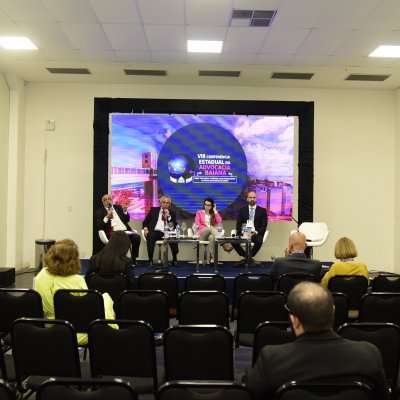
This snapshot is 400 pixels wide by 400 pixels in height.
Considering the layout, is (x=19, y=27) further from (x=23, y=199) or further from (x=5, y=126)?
(x=23, y=199)

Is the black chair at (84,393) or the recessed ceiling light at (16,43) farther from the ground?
the recessed ceiling light at (16,43)

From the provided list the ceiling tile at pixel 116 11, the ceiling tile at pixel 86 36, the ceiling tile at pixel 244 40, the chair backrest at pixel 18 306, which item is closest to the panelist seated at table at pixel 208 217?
the ceiling tile at pixel 244 40

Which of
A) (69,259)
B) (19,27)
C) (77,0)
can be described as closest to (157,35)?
(77,0)

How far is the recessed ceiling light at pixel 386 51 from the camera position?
6.70 metres

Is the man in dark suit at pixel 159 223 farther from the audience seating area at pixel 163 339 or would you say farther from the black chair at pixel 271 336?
the black chair at pixel 271 336

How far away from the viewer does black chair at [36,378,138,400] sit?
1718 millimetres

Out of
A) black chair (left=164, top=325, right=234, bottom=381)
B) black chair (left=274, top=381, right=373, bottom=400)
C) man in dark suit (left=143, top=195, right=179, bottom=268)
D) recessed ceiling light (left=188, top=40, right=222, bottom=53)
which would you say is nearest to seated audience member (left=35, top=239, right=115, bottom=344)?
black chair (left=164, top=325, right=234, bottom=381)

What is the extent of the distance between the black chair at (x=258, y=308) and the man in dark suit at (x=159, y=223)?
4.58 metres

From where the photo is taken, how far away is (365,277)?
4312 millimetres

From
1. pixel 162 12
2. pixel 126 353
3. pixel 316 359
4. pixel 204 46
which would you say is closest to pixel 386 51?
pixel 204 46

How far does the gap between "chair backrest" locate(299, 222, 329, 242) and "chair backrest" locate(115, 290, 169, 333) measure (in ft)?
17.7

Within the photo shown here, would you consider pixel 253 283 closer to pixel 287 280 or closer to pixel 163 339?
pixel 287 280

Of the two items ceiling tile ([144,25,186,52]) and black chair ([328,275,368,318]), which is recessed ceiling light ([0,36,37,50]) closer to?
A: ceiling tile ([144,25,186,52])

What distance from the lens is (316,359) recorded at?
170cm
